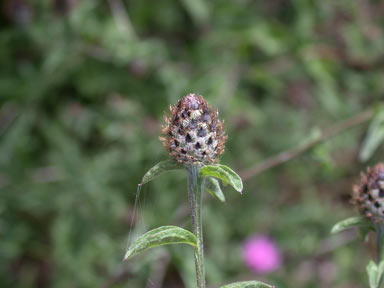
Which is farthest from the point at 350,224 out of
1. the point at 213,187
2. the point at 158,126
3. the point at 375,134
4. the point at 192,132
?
the point at 158,126

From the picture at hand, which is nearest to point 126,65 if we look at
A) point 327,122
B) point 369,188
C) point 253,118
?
Answer: point 253,118

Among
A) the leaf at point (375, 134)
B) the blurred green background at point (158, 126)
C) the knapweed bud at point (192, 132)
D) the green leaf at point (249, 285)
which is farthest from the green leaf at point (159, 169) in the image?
the blurred green background at point (158, 126)

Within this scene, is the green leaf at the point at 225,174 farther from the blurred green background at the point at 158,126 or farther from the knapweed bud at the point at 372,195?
the blurred green background at the point at 158,126

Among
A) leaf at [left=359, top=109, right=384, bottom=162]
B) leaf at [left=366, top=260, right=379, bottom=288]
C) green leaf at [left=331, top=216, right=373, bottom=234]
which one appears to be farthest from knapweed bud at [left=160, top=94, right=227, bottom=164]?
leaf at [left=359, top=109, right=384, bottom=162]

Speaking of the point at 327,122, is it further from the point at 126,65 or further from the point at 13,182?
the point at 13,182

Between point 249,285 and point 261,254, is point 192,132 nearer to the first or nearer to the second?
point 249,285

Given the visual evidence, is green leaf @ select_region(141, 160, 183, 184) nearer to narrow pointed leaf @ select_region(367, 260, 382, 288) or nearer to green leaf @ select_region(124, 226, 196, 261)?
green leaf @ select_region(124, 226, 196, 261)

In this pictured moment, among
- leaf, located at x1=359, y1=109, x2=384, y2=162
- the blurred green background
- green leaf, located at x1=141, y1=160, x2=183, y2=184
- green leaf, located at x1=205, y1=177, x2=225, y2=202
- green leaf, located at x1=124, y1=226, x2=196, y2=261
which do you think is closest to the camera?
green leaf, located at x1=124, y1=226, x2=196, y2=261
